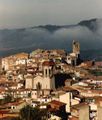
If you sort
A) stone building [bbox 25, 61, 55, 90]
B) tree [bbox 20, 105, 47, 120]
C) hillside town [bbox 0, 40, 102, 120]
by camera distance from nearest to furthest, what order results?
tree [bbox 20, 105, 47, 120] → hillside town [bbox 0, 40, 102, 120] → stone building [bbox 25, 61, 55, 90]

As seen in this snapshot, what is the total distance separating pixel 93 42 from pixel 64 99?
151 meters

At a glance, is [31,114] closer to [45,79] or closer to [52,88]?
[52,88]

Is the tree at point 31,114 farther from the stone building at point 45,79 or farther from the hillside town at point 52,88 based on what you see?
the stone building at point 45,79

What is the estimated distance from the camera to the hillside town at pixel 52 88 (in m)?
34.1

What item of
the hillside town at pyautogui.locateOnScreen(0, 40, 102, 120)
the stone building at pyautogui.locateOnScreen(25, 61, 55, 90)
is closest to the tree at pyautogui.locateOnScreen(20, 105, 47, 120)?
the hillside town at pyautogui.locateOnScreen(0, 40, 102, 120)

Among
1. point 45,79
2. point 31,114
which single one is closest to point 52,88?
point 45,79

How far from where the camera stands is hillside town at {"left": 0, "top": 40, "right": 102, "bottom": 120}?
34.1m

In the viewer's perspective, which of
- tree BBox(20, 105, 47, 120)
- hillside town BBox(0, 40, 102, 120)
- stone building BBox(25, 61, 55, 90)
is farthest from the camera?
stone building BBox(25, 61, 55, 90)

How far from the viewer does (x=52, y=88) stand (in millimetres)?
48969

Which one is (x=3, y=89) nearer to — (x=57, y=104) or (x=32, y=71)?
(x=32, y=71)

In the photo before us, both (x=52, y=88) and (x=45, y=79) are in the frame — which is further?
(x=45, y=79)

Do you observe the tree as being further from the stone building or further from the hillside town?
the stone building

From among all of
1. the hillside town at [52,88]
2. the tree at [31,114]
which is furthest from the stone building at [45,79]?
the tree at [31,114]

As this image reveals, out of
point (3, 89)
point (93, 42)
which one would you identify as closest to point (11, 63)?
point (3, 89)
